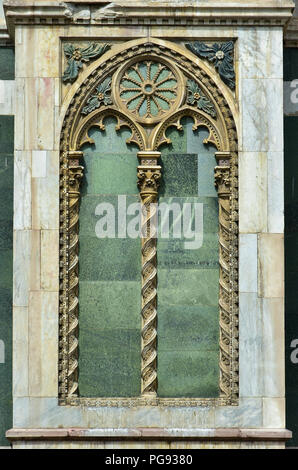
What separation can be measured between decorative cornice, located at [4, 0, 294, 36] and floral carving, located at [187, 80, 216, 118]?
3.41ft

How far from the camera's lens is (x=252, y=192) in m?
20.2

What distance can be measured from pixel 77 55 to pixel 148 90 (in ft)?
4.33

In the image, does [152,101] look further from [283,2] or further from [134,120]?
[283,2]

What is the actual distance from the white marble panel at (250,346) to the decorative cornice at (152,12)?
462 centimetres

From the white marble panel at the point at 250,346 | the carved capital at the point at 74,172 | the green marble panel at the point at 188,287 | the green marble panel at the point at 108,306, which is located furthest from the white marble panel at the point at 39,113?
the white marble panel at the point at 250,346

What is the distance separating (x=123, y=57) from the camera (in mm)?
20344

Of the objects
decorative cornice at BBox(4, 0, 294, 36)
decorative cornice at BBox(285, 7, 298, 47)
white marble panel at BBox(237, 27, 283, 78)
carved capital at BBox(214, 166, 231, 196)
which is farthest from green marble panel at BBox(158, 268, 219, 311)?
decorative cornice at BBox(285, 7, 298, 47)

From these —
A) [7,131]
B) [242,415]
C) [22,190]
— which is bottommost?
[242,415]

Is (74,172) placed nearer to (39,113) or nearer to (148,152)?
(39,113)

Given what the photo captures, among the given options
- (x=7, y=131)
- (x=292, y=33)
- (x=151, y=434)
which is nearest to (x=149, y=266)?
(x=151, y=434)

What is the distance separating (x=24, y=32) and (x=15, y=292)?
14.2 feet

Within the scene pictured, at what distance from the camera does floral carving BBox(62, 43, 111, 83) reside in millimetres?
20266
